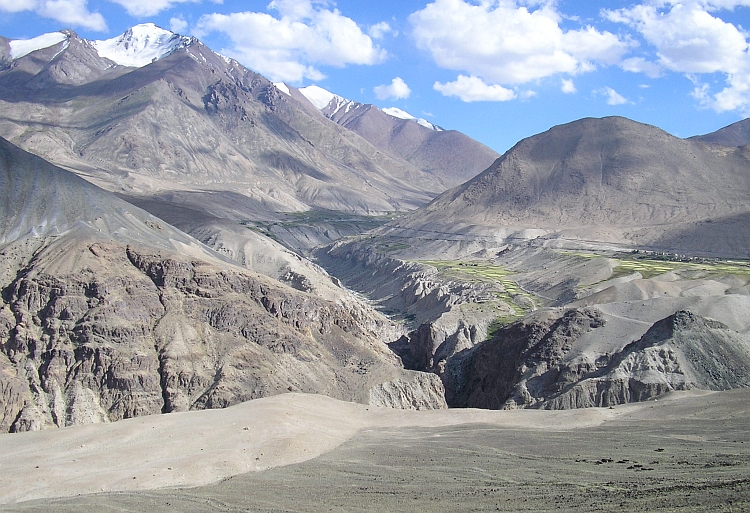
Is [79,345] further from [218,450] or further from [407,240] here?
[407,240]

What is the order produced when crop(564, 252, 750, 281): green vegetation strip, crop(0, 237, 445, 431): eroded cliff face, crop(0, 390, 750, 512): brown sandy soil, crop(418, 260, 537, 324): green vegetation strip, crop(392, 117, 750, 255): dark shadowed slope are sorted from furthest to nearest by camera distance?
crop(392, 117, 750, 255): dark shadowed slope
crop(564, 252, 750, 281): green vegetation strip
crop(418, 260, 537, 324): green vegetation strip
crop(0, 237, 445, 431): eroded cliff face
crop(0, 390, 750, 512): brown sandy soil

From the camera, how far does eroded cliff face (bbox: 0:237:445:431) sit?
6212cm

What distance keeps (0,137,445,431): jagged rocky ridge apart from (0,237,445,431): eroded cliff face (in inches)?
4.1

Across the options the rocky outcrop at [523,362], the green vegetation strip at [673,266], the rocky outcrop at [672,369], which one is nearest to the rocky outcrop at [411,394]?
the rocky outcrop at [523,362]

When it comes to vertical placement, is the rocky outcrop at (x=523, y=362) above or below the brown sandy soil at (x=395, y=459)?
above

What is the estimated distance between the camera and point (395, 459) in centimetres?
4575

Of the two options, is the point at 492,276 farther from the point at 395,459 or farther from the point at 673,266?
the point at 395,459

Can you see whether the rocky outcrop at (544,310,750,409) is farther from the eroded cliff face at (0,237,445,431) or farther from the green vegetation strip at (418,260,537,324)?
the green vegetation strip at (418,260,537,324)

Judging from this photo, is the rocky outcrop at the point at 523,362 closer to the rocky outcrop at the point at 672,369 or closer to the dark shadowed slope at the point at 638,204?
the rocky outcrop at the point at 672,369

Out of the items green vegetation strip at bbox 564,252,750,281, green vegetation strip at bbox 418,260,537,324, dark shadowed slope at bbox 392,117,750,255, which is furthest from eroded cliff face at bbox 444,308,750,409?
A: dark shadowed slope at bbox 392,117,750,255

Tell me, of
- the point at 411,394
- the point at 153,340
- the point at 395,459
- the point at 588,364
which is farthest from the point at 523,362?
the point at 153,340

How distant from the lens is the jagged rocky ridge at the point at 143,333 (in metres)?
62.5

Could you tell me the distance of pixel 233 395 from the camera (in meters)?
64.2

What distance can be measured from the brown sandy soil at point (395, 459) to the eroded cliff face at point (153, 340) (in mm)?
5507
